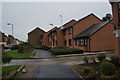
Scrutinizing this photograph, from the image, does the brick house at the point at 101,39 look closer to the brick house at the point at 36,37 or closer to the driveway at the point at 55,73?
the driveway at the point at 55,73

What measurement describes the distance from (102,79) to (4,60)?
18.5 feet

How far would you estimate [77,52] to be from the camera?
25.3 m

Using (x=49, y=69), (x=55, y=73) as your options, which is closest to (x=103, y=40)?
(x=49, y=69)

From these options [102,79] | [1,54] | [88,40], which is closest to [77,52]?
[88,40]

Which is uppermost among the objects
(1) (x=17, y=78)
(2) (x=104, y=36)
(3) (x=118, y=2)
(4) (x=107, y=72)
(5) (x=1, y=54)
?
(3) (x=118, y=2)

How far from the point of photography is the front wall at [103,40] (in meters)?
27.4

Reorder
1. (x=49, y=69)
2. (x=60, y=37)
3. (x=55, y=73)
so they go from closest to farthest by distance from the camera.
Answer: (x=55, y=73), (x=49, y=69), (x=60, y=37)

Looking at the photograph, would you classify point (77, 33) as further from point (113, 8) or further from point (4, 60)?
point (4, 60)

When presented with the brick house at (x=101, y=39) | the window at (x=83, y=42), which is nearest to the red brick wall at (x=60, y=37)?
the window at (x=83, y=42)

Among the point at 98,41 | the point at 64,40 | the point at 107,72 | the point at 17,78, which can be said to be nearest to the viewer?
the point at 107,72

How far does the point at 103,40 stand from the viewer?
2773 centimetres

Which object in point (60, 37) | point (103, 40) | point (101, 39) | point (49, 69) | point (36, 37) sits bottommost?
point (49, 69)

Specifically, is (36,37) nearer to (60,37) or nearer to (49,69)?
(60,37)

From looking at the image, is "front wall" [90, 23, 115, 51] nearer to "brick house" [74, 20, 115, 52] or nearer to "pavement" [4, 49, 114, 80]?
"brick house" [74, 20, 115, 52]
